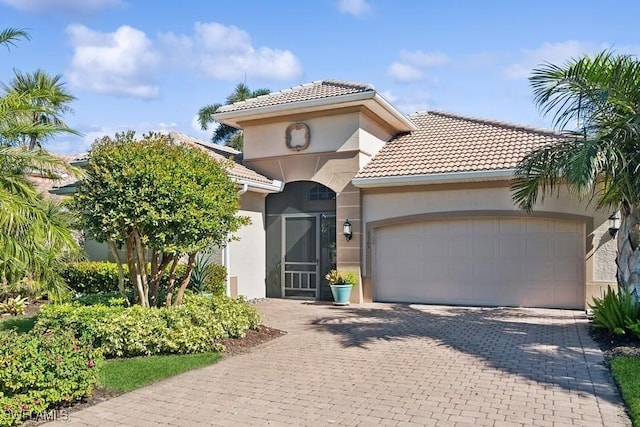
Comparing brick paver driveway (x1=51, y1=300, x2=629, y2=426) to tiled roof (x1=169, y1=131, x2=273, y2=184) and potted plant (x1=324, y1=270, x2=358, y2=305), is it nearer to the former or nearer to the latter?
potted plant (x1=324, y1=270, x2=358, y2=305)

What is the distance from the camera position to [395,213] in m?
14.5

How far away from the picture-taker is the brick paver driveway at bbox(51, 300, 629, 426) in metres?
5.58

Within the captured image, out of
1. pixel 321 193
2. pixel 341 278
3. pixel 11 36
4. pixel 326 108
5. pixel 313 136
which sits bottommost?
pixel 341 278

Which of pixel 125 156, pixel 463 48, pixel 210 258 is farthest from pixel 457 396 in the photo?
pixel 210 258

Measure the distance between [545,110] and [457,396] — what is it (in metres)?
6.12

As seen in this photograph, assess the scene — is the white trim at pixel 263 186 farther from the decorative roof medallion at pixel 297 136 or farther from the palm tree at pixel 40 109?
the palm tree at pixel 40 109

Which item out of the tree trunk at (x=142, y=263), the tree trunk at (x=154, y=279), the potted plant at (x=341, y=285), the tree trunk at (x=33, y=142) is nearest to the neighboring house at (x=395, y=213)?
the potted plant at (x=341, y=285)

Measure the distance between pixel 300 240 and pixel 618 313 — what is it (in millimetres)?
9124

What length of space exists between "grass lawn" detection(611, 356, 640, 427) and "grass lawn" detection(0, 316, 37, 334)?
34.4 feet

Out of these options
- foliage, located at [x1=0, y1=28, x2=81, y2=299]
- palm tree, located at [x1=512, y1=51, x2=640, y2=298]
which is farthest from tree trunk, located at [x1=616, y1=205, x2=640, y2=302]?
foliage, located at [x1=0, y1=28, x2=81, y2=299]

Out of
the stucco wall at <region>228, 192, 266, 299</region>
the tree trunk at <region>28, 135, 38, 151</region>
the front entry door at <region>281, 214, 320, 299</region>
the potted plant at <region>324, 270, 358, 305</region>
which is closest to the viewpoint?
the tree trunk at <region>28, 135, 38, 151</region>

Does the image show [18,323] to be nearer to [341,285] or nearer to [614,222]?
[341,285]

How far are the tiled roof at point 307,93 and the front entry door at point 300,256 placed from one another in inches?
145

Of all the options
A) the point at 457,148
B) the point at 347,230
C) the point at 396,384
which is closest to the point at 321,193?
the point at 347,230
